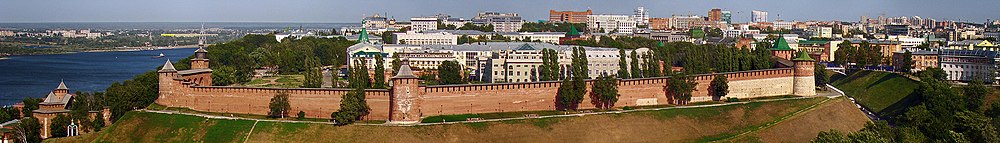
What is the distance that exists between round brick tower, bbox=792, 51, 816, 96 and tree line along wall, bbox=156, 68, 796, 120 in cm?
494

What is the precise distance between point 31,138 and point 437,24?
79.8 metres

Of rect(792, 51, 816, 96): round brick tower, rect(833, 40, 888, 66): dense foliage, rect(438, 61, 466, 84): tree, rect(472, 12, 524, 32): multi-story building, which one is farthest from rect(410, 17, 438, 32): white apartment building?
rect(792, 51, 816, 96): round brick tower

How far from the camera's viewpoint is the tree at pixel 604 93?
47.5 metres

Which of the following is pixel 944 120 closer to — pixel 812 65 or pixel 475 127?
pixel 812 65

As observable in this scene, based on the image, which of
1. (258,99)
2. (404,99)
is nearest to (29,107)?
(258,99)

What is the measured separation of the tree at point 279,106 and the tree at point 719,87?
64.2 feet

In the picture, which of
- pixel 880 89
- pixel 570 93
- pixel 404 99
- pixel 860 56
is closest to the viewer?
pixel 404 99

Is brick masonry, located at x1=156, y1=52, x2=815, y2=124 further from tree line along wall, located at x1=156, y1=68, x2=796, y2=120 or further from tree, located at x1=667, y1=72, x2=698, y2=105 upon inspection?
tree, located at x1=667, y1=72, x2=698, y2=105

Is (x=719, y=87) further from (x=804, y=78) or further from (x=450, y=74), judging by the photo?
(x=450, y=74)

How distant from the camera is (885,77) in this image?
63.1 metres

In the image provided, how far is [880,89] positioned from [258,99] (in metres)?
34.1

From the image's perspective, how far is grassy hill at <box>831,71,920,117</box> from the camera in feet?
181

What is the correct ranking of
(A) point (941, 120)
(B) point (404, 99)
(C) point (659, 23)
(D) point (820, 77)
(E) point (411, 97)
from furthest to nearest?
(C) point (659, 23) < (D) point (820, 77) < (A) point (941, 120) < (E) point (411, 97) < (B) point (404, 99)

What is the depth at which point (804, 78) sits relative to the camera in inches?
2087
